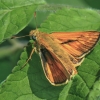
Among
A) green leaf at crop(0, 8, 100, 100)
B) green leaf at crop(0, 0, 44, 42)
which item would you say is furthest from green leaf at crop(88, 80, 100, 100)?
green leaf at crop(0, 0, 44, 42)

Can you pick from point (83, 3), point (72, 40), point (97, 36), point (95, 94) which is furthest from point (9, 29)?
point (83, 3)

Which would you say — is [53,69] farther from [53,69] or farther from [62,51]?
[62,51]

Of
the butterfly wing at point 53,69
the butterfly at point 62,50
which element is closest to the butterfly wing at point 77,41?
the butterfly at point 62,50

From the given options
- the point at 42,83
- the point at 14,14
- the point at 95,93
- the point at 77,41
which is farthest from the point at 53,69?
the point at 14,14

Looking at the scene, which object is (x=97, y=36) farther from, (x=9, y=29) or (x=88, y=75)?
(x=9, y=29)

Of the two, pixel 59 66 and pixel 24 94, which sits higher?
pixel 59 66

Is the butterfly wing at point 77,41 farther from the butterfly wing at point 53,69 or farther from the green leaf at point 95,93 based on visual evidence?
the green leaf at point 95,93
